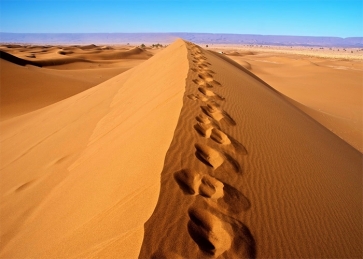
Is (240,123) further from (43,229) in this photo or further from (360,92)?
(360,92)

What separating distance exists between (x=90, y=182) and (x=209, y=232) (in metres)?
1.41

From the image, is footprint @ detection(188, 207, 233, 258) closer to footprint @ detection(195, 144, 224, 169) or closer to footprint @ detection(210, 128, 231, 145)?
footprint @ detection(195, 144, 224, 169)

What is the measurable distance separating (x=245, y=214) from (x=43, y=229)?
1.69 meters

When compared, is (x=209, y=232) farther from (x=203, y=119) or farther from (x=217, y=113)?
(x=217, y=113)

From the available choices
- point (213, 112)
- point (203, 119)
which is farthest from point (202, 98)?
point (203, 119)

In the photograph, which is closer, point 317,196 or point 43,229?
point 43,229

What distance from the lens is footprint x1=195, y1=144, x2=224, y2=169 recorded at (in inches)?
104

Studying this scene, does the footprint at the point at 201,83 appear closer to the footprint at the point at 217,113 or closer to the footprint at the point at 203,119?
the footprint at the point at 217,113

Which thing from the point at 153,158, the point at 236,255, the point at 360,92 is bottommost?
the point at 360,92

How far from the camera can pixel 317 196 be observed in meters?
2.82

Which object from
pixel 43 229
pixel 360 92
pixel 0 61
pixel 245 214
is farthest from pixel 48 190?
pixel 360 92

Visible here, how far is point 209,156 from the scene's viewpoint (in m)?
2.75

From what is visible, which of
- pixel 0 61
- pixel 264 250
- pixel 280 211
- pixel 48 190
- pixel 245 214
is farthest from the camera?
pixel 0 61

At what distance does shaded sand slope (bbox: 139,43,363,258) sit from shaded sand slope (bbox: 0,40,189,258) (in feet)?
0.50
